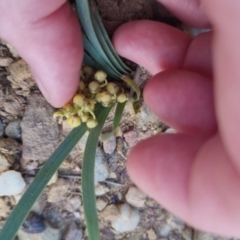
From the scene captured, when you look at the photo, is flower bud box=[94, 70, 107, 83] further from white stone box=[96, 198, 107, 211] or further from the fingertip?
white stone box=[96, 198, 107, 211]

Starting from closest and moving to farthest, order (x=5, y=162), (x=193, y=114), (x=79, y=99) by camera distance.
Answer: (x=193, y=114) < (x=79, y=99) < (x=5, y=162)

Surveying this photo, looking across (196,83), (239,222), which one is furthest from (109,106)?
(239,222)

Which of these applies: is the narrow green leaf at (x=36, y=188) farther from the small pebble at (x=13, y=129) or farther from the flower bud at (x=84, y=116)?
the small pebble at (x=13, y=129)

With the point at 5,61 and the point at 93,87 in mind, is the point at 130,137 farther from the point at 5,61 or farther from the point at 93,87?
the point at 5,61

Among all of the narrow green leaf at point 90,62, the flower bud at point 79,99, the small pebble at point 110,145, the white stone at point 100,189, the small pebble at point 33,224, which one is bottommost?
the small pebble at point 33,224

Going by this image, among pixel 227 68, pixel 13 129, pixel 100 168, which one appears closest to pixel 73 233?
pixel 100 168

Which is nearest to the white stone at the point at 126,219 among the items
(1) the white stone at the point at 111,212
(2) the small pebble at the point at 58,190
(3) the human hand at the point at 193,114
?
(1) the white stone at the point at 111,212

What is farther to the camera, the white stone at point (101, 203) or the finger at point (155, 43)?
the white stone at point (101, 203)
